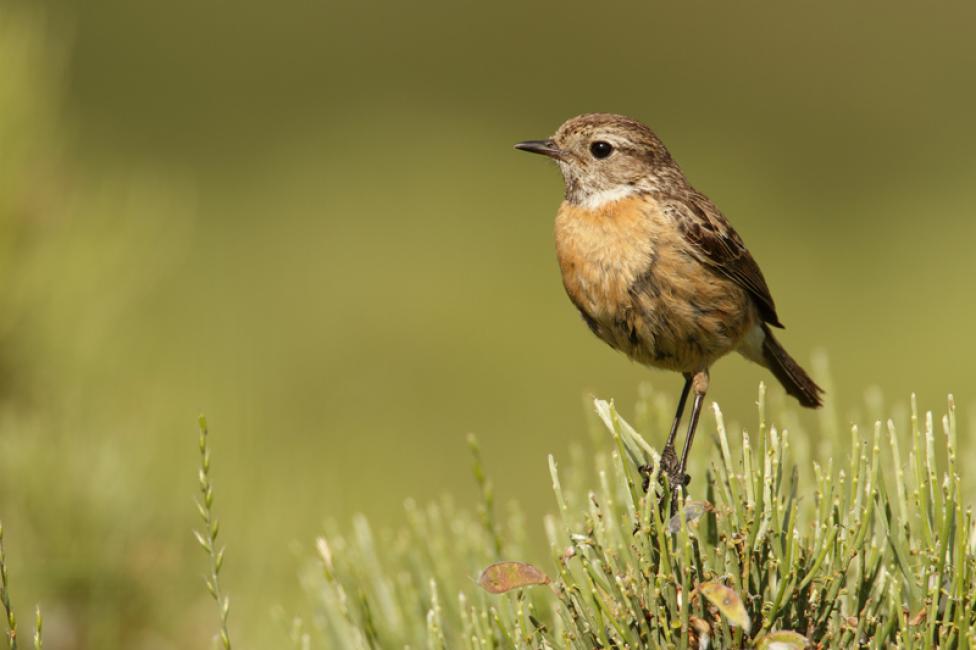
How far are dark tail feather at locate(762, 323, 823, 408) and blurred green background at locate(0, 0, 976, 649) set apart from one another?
1.07m

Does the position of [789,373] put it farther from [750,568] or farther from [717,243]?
[750,568]

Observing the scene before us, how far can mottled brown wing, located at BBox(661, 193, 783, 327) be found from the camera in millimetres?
3715

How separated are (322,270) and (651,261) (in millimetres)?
5887

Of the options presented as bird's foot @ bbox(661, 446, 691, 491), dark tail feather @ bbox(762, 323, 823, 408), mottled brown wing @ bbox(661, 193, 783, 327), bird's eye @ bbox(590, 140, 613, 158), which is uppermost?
bird's eye @ bbox(590, 140, 613, 158)

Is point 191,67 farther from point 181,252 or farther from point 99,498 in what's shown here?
point 99,498

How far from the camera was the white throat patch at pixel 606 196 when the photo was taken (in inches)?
152

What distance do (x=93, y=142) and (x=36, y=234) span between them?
5.70 meters

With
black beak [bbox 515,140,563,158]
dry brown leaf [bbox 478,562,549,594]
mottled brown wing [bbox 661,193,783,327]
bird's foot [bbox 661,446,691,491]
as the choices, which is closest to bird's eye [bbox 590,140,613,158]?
black beak [bbox 515,140,563,158]

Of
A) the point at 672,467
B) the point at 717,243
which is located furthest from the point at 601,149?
the point at 672,467

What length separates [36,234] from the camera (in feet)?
10.0

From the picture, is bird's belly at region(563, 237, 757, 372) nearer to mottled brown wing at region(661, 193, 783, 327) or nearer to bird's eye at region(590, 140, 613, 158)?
mottled brown wing at region(661, 193, 783, 327)

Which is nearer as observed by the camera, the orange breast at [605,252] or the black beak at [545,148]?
the orange breast at [605,252]

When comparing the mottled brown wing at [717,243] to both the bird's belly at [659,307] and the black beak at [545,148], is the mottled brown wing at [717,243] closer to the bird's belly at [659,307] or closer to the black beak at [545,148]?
the bird's belly at [659,307]

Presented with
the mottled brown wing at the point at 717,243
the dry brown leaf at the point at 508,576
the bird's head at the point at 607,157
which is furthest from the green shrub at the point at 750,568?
the bird's head at the point at 607,157
